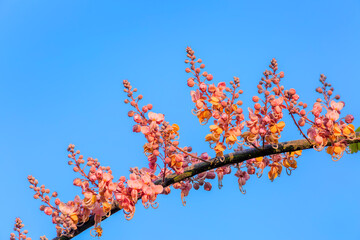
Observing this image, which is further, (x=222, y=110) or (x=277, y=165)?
(x=277, y=165)

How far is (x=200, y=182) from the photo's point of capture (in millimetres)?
5809

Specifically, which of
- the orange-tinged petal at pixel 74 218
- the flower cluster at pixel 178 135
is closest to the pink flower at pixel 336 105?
the flower cluster at pixel 178 135

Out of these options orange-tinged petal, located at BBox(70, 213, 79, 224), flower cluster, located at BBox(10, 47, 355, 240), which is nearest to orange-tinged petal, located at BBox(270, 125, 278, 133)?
flower cluster, located at BBox(10, 47, 355, 240)

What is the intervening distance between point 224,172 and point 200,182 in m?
0.32

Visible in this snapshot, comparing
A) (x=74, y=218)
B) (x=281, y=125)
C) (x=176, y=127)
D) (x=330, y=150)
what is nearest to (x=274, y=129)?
(x=281, y=125)

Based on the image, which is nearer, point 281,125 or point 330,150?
point 281,125

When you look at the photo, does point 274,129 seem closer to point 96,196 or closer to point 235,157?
point 235,157

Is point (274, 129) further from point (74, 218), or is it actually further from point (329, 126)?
point (74, 218)

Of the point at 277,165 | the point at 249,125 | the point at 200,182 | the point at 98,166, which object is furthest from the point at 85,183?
the point at 277,165

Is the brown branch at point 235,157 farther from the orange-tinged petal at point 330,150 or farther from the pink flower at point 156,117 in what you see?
the pink flower at point 156,117

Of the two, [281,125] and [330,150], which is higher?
[281,125]

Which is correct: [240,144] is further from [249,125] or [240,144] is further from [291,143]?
[291,143]

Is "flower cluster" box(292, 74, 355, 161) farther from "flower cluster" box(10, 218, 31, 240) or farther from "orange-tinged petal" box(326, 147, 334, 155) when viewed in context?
"flower cluster" box(10, 218, 31, 240)

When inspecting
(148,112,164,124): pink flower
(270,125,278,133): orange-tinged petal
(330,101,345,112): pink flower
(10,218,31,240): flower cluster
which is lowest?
(10,218,31,240): flower cluster
